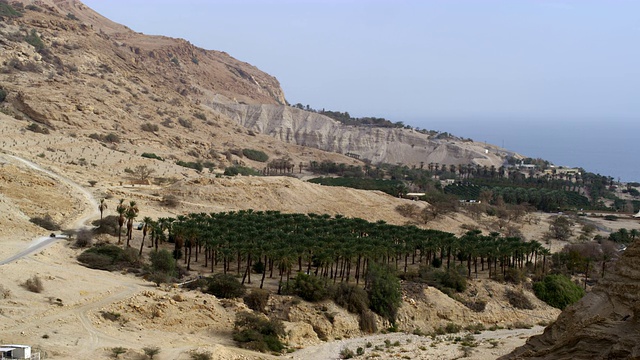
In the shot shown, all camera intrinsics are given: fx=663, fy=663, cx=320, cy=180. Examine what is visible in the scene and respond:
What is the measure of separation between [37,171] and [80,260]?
69.3 ft

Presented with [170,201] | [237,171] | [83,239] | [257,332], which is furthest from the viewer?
[237,171]

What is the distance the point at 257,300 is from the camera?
34344 mm

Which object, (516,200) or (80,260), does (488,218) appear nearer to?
(516,200)

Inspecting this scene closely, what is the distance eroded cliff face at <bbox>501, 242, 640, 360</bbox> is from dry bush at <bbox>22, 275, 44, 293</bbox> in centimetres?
2117

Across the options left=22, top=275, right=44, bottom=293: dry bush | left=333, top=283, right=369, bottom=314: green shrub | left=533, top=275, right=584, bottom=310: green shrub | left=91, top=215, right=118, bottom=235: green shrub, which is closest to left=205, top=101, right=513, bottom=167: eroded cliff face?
left=533, top=275, right=584, bottom=310: green shrub

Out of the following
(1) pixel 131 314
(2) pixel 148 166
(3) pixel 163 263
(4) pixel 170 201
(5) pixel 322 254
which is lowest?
(1) pixel 131 314

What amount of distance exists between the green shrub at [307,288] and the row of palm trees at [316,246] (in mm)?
1237

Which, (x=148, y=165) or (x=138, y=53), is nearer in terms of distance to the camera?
(x=148, y=165)

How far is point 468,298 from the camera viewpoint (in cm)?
4138

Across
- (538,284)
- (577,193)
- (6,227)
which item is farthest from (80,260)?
(577,193)

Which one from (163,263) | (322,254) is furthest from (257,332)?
(163,263)

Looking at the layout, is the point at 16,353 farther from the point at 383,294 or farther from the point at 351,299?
the point at 383,294

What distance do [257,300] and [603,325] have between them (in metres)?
19.4

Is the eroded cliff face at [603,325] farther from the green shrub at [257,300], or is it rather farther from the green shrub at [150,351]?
the green shrub at [257,300]
